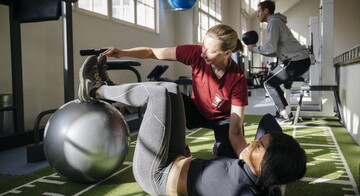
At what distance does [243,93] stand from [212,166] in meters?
0.58

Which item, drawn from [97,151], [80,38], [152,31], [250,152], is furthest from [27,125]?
[152,31]

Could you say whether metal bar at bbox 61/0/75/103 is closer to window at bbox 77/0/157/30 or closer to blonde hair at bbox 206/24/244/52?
blonde hair at bbox 206/24/244/52

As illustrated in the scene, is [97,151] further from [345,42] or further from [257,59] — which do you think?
[257,59]

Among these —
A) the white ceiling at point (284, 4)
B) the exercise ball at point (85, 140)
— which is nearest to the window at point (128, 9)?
the exercise ball at point (85, 140)

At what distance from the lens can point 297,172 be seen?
3.62ft

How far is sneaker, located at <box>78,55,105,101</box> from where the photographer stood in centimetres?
164

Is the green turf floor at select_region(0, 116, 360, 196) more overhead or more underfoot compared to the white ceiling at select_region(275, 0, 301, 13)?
more underfoot

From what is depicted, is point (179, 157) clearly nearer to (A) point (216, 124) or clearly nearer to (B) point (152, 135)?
(B) point (152, 135)

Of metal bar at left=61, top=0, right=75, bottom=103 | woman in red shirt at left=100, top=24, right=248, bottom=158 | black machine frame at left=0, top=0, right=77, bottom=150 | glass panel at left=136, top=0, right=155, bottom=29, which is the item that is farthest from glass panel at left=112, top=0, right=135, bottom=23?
woman in red shirt at left=100, top=24, right=248, bottom=158

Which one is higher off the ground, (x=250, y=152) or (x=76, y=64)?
(x=76, y=64)

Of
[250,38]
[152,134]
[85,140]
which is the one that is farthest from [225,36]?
[250,38]

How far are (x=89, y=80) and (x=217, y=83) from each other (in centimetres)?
69

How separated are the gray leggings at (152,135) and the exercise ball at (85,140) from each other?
176mm

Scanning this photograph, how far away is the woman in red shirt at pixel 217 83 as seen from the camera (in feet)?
5.65
